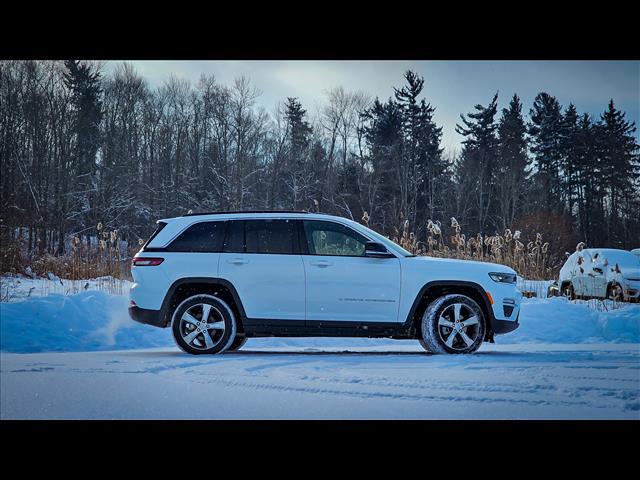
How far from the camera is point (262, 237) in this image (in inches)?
317

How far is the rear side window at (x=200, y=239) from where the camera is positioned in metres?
8.07

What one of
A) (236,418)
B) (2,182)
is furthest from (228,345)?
(2,182)

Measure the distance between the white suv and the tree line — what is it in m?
15.2

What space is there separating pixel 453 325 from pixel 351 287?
1380 mm

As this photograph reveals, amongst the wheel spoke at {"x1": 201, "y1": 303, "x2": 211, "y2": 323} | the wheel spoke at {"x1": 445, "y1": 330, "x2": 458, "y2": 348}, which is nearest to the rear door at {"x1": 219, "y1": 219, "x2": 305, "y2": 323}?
the wheel spoke at {"x1": 201, "y1": 303, "x2": 211, "y2": 323}

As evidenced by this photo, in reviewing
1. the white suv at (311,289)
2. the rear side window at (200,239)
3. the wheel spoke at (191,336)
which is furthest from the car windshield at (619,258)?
the wheel spoke at (191,336)

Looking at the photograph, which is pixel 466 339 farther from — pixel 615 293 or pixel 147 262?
pixel 615 293

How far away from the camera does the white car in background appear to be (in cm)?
1332

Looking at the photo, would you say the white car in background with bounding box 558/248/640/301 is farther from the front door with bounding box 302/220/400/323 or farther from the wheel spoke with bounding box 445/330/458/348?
the front door with bounding box 302/220/400/323

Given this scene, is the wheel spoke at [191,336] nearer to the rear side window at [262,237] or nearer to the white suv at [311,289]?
the white suv at [311,289]

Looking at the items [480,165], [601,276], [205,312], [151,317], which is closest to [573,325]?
[601,276]

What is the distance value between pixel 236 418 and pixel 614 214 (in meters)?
28.9

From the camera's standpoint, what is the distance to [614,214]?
2923 centimetres

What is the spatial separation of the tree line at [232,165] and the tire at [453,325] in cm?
1569
